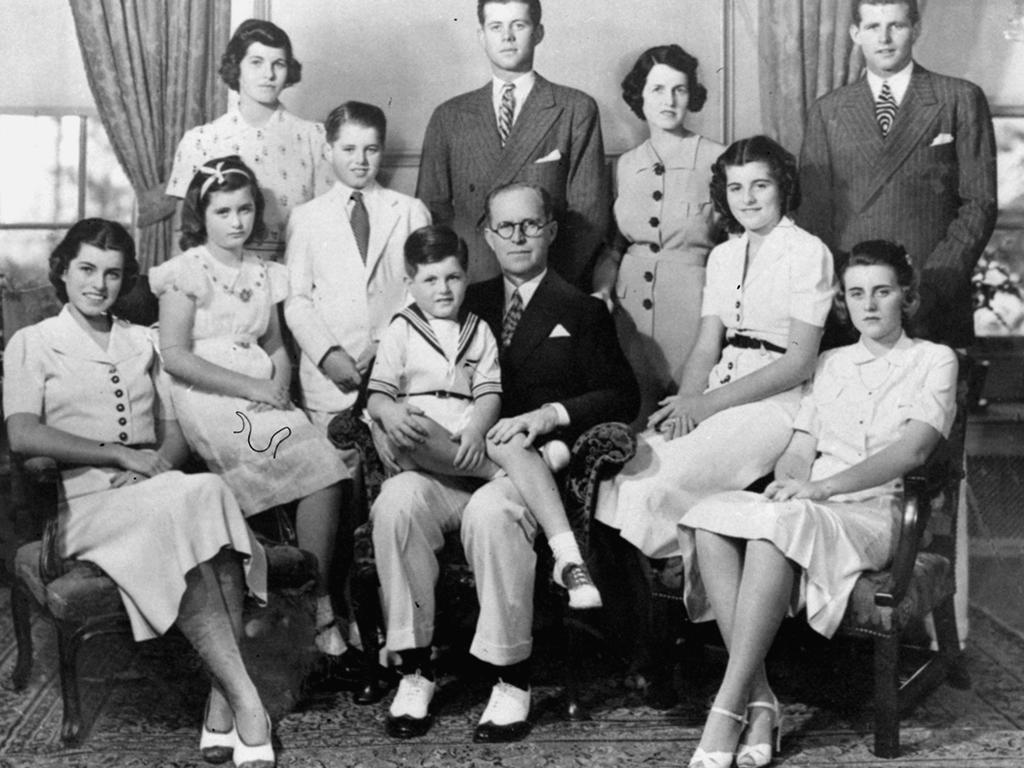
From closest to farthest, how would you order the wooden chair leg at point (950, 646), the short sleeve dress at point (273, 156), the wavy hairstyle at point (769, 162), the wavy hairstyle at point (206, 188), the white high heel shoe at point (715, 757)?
the white high heel shoe at point (715, 757), the wooden chair leg at point (950, 646), the wavy hairstyle at point (769, 162), the wavy hairstyle at point (206, 188), the short sleeve dress at point (273, 156)

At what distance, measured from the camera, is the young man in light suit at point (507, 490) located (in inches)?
115

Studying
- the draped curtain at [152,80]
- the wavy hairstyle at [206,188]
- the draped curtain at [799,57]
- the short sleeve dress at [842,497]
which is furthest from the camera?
the draped curtain at [799,57]

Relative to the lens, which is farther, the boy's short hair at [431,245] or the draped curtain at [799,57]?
the draped curtain at [799,57]

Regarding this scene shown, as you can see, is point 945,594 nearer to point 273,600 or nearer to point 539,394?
point 539,394

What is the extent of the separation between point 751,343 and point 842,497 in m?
0.58

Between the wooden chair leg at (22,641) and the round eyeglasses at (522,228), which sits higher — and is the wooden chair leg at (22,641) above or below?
Result: below

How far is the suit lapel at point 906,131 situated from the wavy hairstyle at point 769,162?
42 cm

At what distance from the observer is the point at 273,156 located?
384 centimetres

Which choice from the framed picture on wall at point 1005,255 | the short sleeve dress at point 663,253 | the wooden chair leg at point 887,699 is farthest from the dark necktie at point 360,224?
the framed picture on wall at point 1005,255

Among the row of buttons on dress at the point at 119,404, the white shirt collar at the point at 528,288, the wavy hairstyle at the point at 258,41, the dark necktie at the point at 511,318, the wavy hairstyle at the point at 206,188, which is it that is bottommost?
the row of buttons on dress at the point at 119,404

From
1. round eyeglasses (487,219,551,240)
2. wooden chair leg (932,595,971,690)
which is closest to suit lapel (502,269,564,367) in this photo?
round eyeglasses (487,219,551,240)

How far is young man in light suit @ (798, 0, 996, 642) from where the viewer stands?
3.63 metres

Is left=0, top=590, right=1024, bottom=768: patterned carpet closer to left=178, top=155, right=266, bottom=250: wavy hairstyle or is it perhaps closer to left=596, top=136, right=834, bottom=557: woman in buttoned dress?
left=596, top=136, right=834, bottom=557: woman in buttoned dress

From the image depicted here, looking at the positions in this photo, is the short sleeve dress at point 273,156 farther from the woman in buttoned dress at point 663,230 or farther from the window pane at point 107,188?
the woman in buttoned dress at point 663,230
